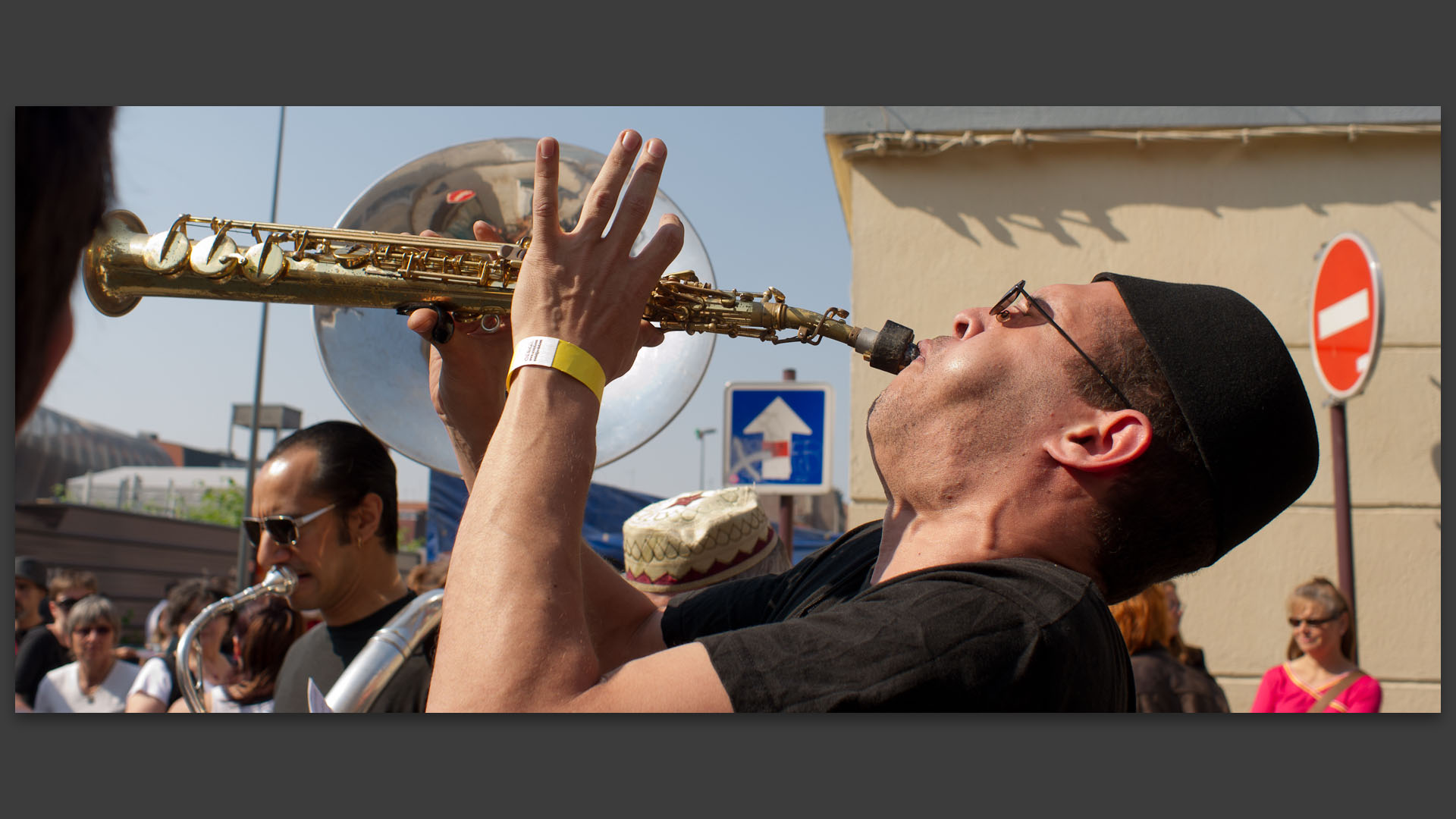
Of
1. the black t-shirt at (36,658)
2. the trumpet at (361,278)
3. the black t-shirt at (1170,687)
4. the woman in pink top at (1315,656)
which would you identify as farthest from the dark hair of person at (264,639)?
the woman in pink top at (1315,656)

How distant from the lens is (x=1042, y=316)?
1.50 m

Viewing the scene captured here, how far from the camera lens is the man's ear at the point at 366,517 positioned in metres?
2.78

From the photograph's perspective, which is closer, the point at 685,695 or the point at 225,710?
the point at 685,695

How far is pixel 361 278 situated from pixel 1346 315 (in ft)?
12.2

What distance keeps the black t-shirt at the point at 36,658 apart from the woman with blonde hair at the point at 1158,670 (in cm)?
406

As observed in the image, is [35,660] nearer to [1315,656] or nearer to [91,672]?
[91,672]

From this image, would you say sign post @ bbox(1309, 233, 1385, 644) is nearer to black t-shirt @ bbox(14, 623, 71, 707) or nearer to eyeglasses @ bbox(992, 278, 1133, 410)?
eyeglasses @ bbox(992, 278, 1133, 410)

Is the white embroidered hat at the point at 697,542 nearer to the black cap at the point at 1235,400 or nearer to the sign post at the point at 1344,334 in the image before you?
the black cap at the point at 1235,400

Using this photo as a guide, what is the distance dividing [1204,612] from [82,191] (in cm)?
443

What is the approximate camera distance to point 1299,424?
55.8 inches

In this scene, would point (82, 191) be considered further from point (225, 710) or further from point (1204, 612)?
point (1204, 612)
